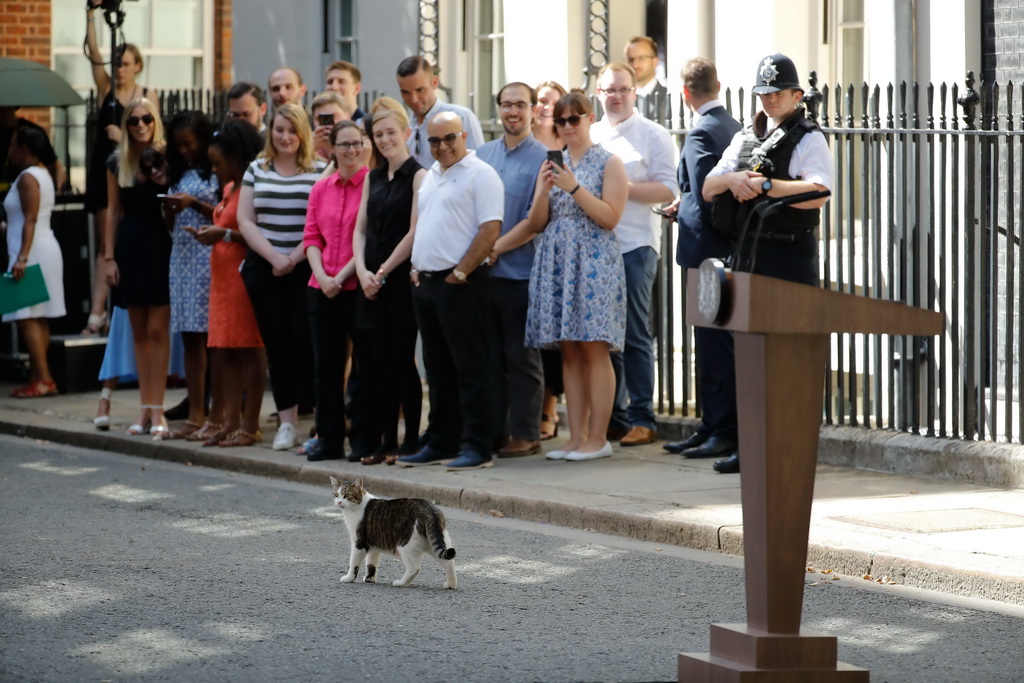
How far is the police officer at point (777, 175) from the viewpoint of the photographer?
30.0 ft

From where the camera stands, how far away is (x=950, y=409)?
33.1ft

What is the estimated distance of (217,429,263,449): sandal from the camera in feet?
37.4

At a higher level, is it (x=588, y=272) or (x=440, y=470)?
(x=588, y=272)

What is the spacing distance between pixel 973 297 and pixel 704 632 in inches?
152

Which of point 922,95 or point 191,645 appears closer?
point 191,645

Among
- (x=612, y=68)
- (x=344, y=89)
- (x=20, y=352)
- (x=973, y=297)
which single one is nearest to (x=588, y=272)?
(x=612, y=68)

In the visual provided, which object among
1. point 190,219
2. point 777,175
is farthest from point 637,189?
point 190,219

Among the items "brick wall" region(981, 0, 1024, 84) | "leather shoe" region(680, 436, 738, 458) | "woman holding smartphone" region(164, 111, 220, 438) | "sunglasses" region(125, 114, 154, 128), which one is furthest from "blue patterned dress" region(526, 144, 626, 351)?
"sunglasses" region(125, 114, 154, 128)

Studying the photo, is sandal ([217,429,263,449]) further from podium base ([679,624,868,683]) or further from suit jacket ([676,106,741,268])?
podium base ([679,624,868,683])

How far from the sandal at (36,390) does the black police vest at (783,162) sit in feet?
24.1

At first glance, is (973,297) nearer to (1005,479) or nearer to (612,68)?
(1005,479)

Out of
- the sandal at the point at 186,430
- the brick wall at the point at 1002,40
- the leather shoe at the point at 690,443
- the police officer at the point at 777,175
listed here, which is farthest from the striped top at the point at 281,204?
the brick wall at the point at 1002,40

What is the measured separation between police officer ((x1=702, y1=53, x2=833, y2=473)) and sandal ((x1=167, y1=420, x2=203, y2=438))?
4094 mm

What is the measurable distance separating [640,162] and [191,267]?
10.5 feet
